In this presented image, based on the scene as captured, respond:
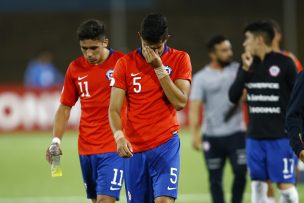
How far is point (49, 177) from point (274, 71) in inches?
284

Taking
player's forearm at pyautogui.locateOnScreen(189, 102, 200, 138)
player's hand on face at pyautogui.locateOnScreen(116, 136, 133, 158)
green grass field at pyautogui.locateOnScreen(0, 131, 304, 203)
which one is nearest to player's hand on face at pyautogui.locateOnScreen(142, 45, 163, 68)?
player's hand on face at pyautogui.locateOnScreen(116, 136, 133, 158)

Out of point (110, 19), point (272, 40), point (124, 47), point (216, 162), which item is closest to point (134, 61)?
point (272, 40)

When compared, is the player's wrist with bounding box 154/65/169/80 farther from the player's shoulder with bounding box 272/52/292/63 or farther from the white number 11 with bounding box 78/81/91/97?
the player's shoulder with bounding box 272/52/292/63

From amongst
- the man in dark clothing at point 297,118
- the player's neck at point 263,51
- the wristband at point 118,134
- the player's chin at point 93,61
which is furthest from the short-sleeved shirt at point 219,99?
the wristband at point 118,134

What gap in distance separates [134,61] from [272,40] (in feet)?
7.67

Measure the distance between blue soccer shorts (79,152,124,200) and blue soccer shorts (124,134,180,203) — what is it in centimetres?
79

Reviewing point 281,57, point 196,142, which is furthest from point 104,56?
point 196,142

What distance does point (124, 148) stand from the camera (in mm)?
7152

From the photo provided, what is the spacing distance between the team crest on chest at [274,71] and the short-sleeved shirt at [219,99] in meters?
1.58

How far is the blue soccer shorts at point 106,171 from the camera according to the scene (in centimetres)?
845

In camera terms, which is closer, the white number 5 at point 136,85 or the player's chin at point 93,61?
the white number 5 at point 136,85

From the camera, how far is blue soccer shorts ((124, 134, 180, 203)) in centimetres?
751

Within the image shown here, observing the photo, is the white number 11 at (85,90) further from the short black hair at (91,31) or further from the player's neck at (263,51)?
the player's neck at (263,51)

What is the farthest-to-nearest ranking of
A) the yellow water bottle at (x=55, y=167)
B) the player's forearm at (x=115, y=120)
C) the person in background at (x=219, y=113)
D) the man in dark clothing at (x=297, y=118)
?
the person in background at (x=219, y=113), the yellow water bottle at (x=55, y=167), the player's forearm at (x=115, y=120), the man in dark clothing at (x=297, y=118)
